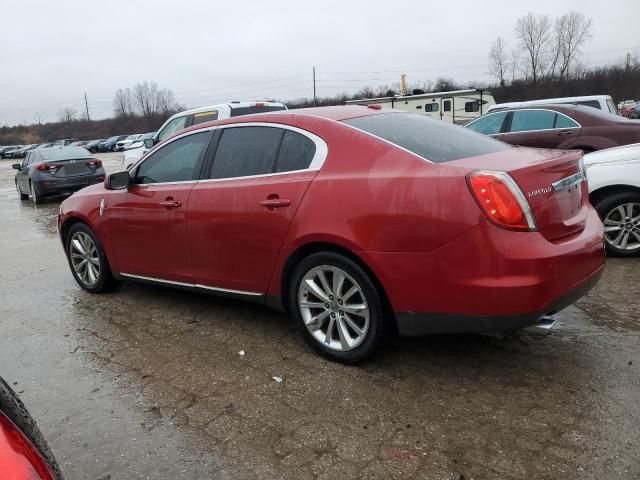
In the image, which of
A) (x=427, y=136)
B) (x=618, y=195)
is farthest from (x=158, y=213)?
(x=618, y=195)

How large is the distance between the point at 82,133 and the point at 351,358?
318 feet

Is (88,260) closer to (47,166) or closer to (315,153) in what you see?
(315,153)

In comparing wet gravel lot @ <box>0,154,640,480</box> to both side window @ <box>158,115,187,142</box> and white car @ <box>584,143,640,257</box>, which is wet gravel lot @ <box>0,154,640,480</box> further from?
side window @ <box>158,115,187,142</box>

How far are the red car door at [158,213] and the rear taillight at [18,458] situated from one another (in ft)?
9.06

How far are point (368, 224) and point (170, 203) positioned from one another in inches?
73.0

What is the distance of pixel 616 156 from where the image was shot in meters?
5.52

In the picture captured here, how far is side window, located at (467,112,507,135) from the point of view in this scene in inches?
390

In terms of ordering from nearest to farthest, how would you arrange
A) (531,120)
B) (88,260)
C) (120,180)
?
(120,180)
(88,260)
(531,120)

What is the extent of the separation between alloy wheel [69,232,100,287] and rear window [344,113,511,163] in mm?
3017

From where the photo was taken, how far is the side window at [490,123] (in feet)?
32.5

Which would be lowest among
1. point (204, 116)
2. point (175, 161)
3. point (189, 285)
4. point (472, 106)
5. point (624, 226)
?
point (624, 226)

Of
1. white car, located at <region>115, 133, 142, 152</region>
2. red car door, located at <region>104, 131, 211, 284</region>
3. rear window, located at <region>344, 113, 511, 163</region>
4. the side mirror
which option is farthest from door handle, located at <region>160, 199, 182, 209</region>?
white car, located at <region>115, 133, 142, 152</region>

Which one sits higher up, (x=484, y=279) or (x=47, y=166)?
(x=47, y=166)

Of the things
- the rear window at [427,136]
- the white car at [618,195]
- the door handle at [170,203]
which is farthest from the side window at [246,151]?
the white car at [618,195]
